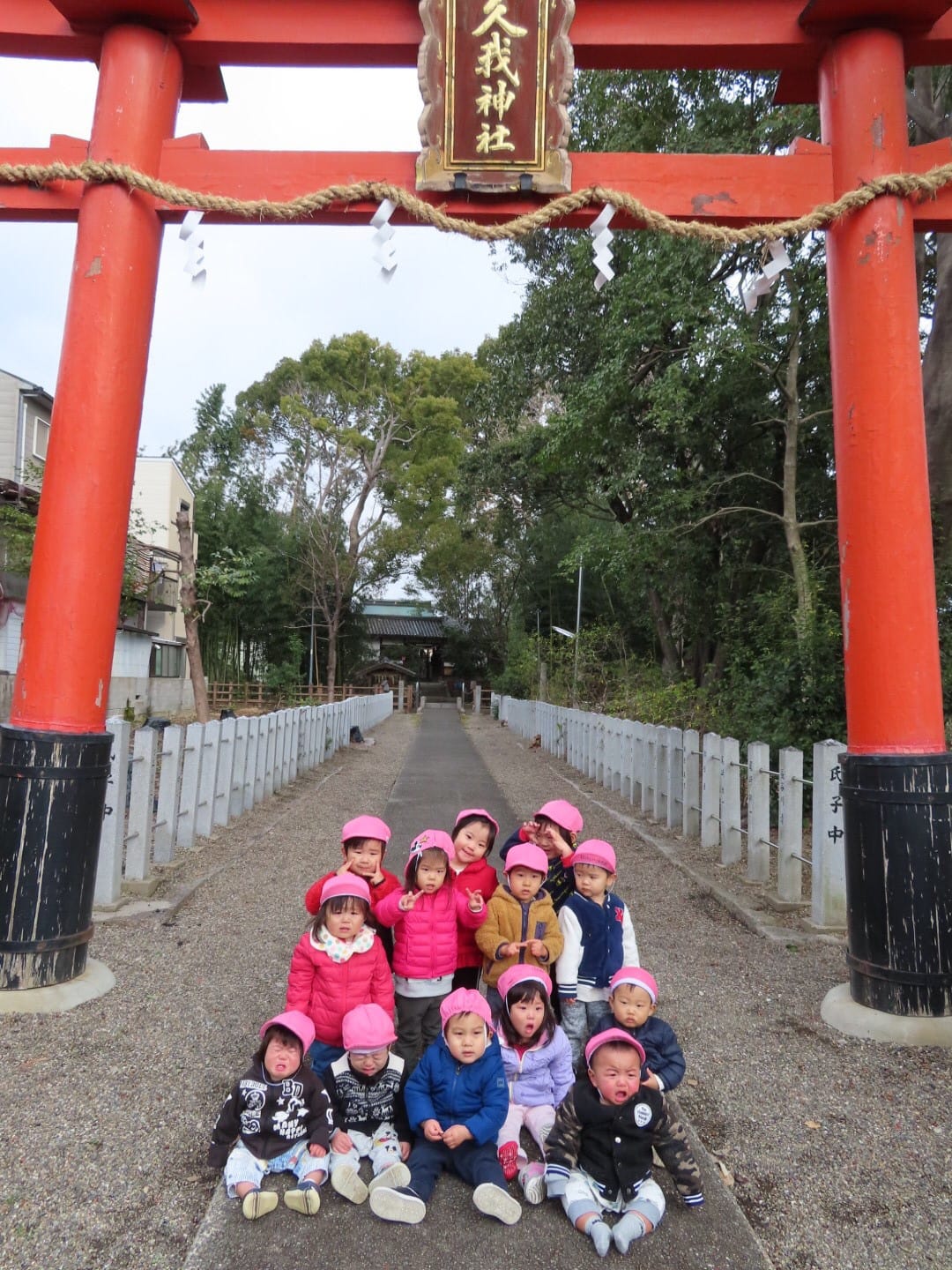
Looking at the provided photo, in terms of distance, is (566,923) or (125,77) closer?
(566,923)

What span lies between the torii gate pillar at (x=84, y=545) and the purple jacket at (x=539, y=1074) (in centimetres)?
218

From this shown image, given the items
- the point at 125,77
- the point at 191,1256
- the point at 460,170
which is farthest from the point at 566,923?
the point at 125,77

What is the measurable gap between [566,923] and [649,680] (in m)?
15.8

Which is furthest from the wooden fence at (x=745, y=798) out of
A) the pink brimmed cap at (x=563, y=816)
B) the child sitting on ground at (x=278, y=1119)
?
the child sitting on ground at (x=278, y=1119)

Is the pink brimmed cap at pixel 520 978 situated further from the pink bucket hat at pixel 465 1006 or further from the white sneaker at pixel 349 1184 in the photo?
the white sneaker at pixel 349 1184

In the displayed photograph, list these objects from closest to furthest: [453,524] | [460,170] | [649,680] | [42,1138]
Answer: [42,1138] → [460,170] → [649,680] → [453,524]

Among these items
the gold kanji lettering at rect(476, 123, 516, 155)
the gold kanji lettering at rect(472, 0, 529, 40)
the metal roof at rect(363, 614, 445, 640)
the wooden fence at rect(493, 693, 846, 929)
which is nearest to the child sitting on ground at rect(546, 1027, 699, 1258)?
the wooden fence at rect(493, 693, 846, 929)

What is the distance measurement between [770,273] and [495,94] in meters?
1.65

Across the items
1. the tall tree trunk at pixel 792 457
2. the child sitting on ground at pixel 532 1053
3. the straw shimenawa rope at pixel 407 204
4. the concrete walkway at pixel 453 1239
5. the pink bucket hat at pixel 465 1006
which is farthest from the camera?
the tall tree trunk at pixel 792 457

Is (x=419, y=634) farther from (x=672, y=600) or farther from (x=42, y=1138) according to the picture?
(x=42, y=1138)

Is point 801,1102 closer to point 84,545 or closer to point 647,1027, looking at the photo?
point 647,1027

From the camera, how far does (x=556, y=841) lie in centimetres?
378

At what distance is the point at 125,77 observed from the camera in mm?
4473

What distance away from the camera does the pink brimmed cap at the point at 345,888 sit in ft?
10.5
